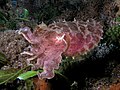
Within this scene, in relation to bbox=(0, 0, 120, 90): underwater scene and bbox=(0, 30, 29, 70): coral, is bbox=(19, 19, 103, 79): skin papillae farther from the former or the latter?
bbox=(0, 30, 29, 70): coral

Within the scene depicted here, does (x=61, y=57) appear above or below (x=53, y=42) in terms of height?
below

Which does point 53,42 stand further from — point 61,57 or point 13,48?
point 13,48

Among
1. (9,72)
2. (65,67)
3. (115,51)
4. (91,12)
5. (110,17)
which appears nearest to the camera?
(9,72)

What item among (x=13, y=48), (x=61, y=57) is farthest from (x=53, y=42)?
(x=13, y=48)

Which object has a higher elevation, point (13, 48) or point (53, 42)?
point (53, 42)

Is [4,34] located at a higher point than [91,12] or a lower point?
lower

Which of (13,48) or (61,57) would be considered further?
(13,48)

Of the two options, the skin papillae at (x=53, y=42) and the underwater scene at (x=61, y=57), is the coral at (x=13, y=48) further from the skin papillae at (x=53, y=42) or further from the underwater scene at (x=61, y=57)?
the skin papillae at (x=53, y=42)

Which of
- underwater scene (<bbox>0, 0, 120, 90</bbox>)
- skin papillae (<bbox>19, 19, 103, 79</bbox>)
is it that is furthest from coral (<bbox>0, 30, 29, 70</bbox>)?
skin papillae (<bbox>19, 19, 103, 79</bbox>)

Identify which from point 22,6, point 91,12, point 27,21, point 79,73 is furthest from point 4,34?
point 22,6

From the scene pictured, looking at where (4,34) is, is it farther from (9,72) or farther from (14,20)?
(14,20)
